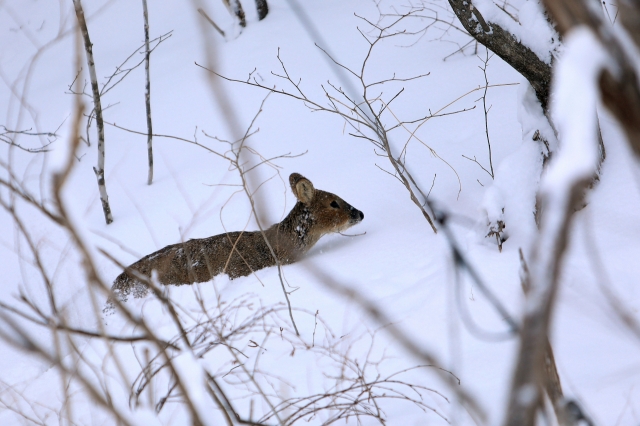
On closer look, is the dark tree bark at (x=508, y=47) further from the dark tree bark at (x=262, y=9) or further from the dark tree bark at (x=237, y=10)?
the dark tree bark at (x=262, y=9)

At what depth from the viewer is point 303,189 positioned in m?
5.96

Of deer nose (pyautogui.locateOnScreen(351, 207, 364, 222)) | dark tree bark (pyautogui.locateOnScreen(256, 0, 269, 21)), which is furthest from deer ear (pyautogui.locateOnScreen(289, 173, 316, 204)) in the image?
dark tree bark (pyautogui.locateOnScreen(256, 0, 269, 21))

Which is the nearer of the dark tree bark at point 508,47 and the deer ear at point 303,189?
the dark tree bark at point 508,47

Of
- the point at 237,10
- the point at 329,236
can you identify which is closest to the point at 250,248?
the point at 329,236

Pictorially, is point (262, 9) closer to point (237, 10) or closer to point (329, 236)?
point (237, 10)

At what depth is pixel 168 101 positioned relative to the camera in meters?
10.5

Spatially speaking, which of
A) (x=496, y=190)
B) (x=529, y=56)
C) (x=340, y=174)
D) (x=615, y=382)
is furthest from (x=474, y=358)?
(x=340, y=174)

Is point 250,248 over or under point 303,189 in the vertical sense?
under

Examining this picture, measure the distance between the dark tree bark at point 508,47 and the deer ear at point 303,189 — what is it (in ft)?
6.86

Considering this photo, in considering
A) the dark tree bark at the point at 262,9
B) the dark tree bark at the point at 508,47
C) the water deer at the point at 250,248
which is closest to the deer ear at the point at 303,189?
the water deer at the point at 250,248

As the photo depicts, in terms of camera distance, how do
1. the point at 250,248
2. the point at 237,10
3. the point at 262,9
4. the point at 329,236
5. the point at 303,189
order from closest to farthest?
the point at 250,248, the point at 303,189, the point at 329,236, the point at 237,10, the point at 262,9

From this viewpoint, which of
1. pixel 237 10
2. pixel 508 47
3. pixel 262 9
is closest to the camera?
pixel 508 47

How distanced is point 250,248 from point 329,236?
1021 millimetres

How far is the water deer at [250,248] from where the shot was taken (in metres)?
5.37
